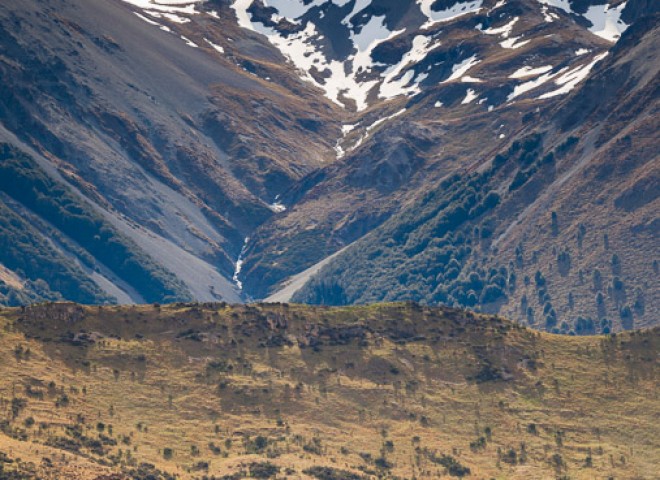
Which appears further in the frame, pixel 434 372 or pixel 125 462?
pixel 434 372

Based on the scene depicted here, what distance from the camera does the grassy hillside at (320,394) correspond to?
14038cm

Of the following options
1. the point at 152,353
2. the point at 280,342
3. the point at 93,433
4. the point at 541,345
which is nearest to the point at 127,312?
the point at 152,353

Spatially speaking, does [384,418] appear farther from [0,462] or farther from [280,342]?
[0,462]

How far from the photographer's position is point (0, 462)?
118 meters

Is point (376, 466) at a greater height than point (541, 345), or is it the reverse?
point (541, 345)

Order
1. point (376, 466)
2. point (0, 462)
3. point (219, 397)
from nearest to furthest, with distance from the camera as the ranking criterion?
point (0, 462) < point (376, 466) < point (219, 397)

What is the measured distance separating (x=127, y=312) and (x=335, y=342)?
28.1 metres

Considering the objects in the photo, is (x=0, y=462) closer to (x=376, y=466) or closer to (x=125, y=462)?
(x=125, y=462)

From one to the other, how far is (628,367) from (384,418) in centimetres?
3578

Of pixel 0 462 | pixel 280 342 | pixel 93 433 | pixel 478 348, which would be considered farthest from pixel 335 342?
pixel 0 462

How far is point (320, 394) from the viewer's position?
160125mm

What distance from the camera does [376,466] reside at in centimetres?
14488

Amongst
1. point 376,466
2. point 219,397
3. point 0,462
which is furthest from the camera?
point 219,397

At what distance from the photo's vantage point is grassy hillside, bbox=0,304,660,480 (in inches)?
5527
